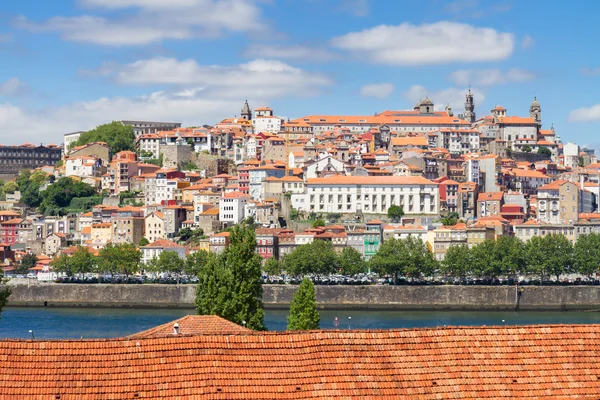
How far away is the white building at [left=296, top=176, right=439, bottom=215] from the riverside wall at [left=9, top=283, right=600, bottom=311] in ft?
87.4

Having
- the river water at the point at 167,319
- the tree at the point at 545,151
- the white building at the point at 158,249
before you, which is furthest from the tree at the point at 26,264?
the tree at the point at 545,151

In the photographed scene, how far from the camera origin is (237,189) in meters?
94.5

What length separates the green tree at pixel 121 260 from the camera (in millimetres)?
71125

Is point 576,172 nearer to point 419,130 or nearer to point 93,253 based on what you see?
→ point 419,130

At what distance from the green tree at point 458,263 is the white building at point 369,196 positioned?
21624 millimetres

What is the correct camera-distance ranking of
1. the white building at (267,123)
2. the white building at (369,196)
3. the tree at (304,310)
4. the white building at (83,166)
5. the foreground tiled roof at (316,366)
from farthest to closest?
the white building at (267,123) < the white building at (83,166) < the white building at (369,196) < the tree at (304,310) < the foreground tiled roof at (316,366)

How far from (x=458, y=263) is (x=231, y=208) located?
25308 mm

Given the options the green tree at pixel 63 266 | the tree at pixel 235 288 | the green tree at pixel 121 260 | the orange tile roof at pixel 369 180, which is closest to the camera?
the tree at pixel 235 288

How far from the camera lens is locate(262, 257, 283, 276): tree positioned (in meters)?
68.6

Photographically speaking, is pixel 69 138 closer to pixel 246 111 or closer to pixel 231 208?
pixel 246 111

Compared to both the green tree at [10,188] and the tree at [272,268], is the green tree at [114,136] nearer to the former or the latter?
the green tree at [10,188]

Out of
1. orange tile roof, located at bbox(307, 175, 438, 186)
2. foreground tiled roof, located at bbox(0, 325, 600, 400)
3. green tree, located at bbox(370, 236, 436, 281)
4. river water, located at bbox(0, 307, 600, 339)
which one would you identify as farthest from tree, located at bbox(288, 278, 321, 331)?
orange tile roof, located at bbox(307, 175, 438, 186)

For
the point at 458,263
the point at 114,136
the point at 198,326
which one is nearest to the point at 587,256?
the point at 458,263

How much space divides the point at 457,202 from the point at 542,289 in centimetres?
3059
